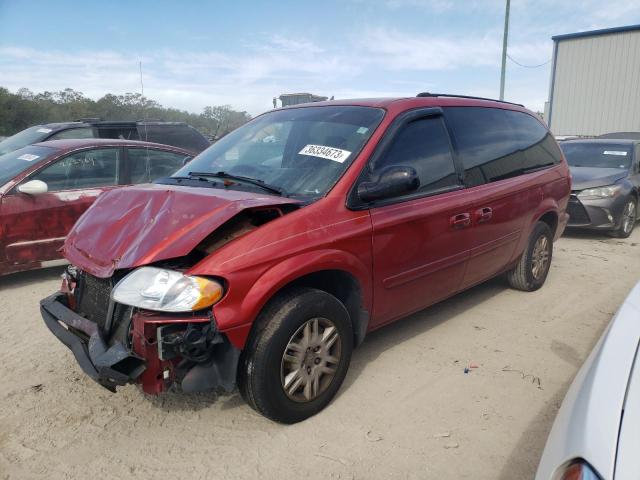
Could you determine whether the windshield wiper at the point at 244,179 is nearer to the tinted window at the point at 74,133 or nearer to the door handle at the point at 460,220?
the door handle at the point at 460,220

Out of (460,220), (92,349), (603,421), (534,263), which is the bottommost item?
(534,263)

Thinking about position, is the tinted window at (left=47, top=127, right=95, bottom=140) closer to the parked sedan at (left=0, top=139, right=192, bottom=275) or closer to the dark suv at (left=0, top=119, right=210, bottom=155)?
the dark suv at (left=0, top=119, right=210, bottom=155)

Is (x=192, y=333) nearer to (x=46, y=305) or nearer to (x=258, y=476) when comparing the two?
(x=258, y=476)

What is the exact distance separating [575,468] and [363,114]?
259 centimetres

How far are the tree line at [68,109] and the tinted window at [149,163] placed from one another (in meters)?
3.66

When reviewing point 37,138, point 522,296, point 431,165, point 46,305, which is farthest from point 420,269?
point 37,138

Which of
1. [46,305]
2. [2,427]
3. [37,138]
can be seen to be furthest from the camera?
[37,138]

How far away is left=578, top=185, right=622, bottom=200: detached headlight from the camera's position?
7773 mm

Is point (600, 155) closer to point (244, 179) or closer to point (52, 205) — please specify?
point (244, 179)

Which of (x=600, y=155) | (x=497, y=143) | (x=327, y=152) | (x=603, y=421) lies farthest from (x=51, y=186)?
(x=600, y=155)

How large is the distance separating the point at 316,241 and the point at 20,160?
174 inches

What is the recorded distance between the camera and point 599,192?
781cm

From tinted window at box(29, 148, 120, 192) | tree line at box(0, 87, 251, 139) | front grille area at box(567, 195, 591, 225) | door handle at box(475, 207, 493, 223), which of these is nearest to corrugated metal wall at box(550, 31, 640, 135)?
front grille area at box(567, 195, 591, 225)

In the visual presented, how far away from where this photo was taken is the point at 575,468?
1331 mm
